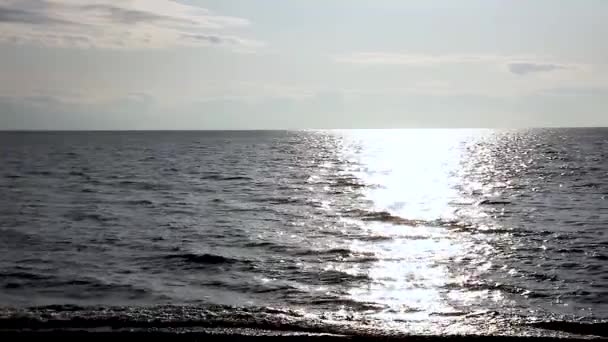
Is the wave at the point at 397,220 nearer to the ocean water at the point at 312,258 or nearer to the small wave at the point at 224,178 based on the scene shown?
the ocean water at the point at 312,258

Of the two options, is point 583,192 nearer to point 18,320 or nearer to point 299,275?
point 299,275

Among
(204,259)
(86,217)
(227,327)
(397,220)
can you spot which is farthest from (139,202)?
(227,327)

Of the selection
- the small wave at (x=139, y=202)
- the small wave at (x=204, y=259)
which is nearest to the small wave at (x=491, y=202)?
the small wave at (x=139, y=202)

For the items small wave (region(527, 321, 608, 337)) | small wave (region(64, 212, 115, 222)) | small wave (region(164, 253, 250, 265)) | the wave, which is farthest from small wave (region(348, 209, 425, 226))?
small wave (region(527, 321, 608, 337))

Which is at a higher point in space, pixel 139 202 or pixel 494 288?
pixel 139 202

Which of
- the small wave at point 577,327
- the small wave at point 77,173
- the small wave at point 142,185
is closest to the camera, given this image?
the small wave at point 577,327

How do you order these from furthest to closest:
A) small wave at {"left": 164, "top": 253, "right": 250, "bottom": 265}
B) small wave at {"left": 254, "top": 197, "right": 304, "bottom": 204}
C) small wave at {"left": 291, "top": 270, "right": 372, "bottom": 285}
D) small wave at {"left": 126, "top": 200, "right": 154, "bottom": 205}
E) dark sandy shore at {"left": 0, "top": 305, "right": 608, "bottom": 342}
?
small wave at {"left": 254, "top": 197, "right": 304, "bottom": 204}, small wave at {"left": 126, "top": 200, "right": 154, "bottom": 205}, small wave at {"left": 164, "top": 253, "right": 250, "bottom": 265}, small wave at {"left": 291, "top": 270, "right": 372, "bottom": 285}, dark sandy shore at {"left": 0, "top": 305, "right": 608, "bottom": 342}

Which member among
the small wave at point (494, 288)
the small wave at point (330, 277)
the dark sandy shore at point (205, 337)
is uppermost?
the dark sandy shore at point (205, 337)

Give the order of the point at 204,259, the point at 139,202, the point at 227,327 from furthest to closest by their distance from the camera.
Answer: the point at 139,202 < the point at 204,259 < the point at 227,327

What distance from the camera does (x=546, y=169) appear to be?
6931cm

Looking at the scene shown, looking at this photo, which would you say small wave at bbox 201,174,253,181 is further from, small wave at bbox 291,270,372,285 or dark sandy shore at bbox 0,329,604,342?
dark sandy shore at bbox 0,329,604,342

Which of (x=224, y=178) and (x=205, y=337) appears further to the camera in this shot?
(x=224, y=178)

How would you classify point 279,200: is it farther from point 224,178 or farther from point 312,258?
point 312,258

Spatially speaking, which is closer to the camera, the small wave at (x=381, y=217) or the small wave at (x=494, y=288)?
the small wave at (x=494, y=288)
